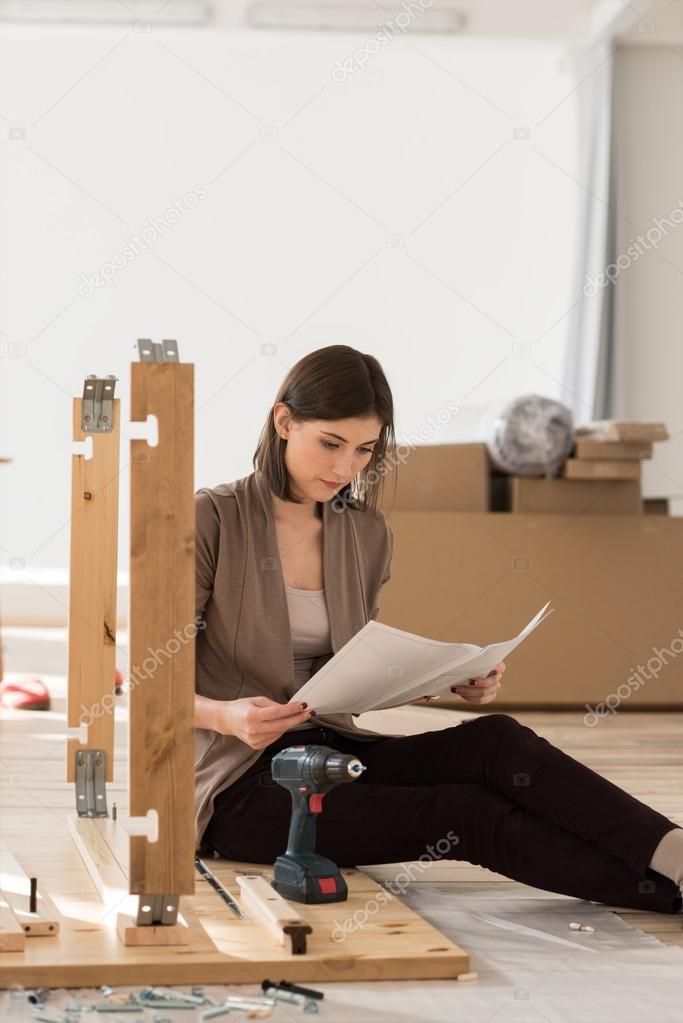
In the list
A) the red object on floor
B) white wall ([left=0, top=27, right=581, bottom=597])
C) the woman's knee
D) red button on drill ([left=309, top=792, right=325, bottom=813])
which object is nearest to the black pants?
the woman's knee

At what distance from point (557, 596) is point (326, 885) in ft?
7.74

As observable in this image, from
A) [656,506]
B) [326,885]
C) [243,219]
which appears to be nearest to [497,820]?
[326,885]

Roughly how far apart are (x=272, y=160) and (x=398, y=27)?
830 millimetres

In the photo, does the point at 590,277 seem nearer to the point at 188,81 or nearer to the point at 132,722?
the point at 188,81

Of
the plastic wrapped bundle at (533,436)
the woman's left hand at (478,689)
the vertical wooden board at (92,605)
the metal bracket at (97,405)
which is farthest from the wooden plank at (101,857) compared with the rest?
the plastic wrapped bundle at (533,436)

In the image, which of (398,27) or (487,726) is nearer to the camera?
(487,726)

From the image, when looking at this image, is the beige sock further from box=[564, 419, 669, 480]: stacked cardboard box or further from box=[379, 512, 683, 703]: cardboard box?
box=[564, 419, 669, 480]: stacked cardboard box

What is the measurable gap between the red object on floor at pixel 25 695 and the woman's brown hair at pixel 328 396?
204 centimetres

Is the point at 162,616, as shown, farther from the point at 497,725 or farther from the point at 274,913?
the point at 497,725

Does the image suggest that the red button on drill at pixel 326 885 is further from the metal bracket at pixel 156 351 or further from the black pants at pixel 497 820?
the metal bracket at pixel 156 351

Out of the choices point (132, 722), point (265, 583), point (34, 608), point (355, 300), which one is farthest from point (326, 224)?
point (132, 722)

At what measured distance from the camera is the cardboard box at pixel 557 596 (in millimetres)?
3982

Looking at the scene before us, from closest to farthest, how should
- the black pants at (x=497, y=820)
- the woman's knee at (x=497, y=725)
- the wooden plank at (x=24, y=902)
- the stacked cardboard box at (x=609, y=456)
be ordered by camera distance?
the wooden plank at (x=24, y=902) < the black pants at (x=497, y=820) < the woman's knee at (x=497, y=725) < the stacked cardboard box at (x=609, y=456)

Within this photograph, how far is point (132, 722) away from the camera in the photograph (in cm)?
150
